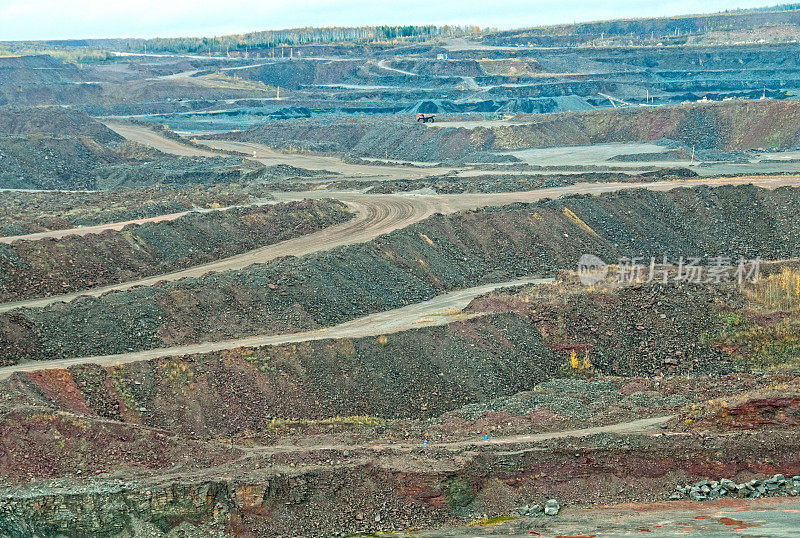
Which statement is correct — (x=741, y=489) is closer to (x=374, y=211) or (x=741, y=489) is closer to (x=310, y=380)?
(x=310, y=380)

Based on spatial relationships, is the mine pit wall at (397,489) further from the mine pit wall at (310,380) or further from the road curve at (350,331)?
the road curve at (350,331)

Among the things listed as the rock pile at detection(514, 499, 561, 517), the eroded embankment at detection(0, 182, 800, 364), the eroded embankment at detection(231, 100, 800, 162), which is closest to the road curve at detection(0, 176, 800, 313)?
the eroded embankment at detection(0, 182, 800, 364)

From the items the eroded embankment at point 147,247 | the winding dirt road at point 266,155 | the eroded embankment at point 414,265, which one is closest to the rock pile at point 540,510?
the eroded embankment at point 414,265

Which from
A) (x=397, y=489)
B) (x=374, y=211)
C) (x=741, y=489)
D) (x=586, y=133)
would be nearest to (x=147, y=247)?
(x=374, y=211)

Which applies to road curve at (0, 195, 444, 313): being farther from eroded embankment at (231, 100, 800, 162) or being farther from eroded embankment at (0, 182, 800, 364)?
eroded embankment at (231, 100, 800, 162)

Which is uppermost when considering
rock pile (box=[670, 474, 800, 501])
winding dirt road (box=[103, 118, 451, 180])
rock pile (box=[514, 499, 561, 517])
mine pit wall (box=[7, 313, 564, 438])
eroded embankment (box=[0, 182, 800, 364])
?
winding dirt road (box=[103, 118, 451, 180])
